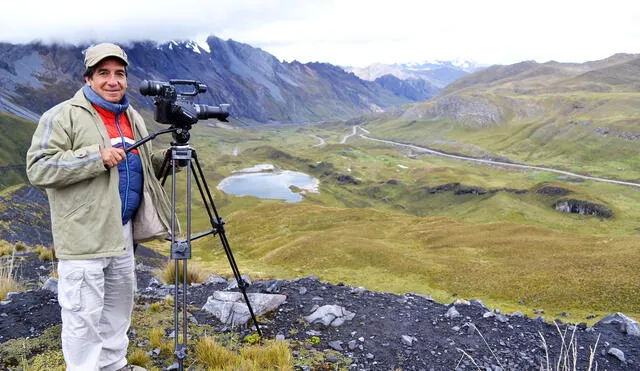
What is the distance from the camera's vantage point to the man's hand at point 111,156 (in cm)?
442

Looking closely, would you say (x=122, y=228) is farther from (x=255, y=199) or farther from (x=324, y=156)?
(x=324, y=156)

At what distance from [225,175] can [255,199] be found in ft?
148

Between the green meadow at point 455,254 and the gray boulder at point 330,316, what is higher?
the gray boulder at point 330,316

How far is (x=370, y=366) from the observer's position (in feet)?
22.1

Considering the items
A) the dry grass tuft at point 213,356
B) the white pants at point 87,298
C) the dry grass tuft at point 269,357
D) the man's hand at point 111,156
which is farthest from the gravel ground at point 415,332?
the man's hand at point 111,156

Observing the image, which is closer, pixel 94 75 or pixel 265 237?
pixel 94 75

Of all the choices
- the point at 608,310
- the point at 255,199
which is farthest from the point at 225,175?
the point at 608,310

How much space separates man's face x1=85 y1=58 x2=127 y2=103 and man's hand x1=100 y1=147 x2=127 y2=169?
0.82 metres

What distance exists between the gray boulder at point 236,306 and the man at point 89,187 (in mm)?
3094

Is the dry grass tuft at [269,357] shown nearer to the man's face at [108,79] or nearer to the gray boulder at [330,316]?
the gray boulder at [330,316]

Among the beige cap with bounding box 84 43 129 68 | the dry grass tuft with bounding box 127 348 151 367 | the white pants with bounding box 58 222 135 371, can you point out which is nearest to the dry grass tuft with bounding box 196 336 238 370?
the dry grass tuft with bounding box 127 348 151 367

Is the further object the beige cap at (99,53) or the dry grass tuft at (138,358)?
the dry grass tuft at (138,358)

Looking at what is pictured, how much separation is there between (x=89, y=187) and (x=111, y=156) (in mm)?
460

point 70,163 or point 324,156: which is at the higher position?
point 70,163
